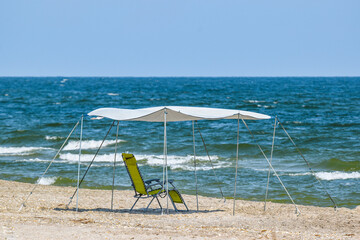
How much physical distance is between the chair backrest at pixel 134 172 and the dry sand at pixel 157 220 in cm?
49

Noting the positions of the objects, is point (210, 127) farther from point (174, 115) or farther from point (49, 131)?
point (174, 115)

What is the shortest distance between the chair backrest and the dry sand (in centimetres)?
49

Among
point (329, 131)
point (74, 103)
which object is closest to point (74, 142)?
point (329, 131)

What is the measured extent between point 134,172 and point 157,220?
999mm

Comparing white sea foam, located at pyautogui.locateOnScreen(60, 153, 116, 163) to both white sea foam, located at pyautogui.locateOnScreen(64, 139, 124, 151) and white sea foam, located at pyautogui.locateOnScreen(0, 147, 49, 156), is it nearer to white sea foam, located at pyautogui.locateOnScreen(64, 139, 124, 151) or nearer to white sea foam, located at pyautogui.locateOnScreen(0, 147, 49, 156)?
white sea foam, located at pyautogui.locateOnScreen(0, 147, 49, 156)

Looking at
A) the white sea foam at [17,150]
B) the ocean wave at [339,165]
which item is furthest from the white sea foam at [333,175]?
the white sea foam at [17,150]

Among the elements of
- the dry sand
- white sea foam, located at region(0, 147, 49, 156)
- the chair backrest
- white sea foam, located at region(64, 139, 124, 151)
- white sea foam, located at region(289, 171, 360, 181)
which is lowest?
white sea foam, located at region(64, 139, 124, 151)

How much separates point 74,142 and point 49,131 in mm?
4021

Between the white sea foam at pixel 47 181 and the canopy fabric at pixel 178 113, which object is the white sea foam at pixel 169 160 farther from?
the canopy fabric at pixel 178 113

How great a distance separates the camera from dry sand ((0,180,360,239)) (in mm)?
6422

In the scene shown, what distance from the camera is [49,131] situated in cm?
2491

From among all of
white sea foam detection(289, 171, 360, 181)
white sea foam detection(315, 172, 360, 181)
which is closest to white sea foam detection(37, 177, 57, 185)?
white sea foam detection(289, 171, 360, 181)

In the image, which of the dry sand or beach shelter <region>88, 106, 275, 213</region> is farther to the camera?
beach shelter <region>88, 106, 275, 213</region>

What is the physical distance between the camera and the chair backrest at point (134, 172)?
8289 millimetres
